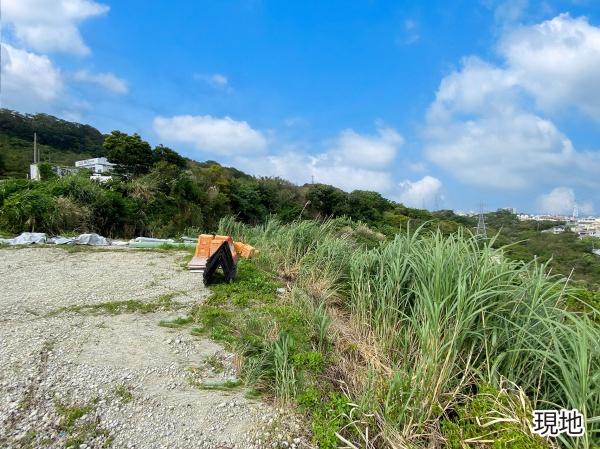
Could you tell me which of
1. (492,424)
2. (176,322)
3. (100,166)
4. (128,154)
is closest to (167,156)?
(128,154)

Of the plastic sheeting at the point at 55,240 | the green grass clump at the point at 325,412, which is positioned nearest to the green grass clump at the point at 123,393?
the green grass clump at the point at 325,412

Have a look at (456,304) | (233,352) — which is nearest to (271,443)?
(233,352)

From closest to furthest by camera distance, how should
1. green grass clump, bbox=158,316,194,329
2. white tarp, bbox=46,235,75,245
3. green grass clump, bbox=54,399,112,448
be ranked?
green grass clump, bbox=54,399,112,448, green grass clump, bbox=158,316,194,329, white tarp, bbox=46,235,75,245

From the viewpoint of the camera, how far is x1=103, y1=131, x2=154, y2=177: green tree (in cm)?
1380

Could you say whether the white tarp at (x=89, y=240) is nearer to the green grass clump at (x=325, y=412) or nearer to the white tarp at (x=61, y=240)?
the white tarp at (x=61, y=240)

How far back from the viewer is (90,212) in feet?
30.0

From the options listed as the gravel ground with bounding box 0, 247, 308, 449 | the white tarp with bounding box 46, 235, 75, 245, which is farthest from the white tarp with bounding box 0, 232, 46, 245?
the gravel ground with bounding box 0, 247, 308, 449

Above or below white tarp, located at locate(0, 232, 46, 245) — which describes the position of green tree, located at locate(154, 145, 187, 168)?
above

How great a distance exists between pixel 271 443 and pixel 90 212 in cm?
863

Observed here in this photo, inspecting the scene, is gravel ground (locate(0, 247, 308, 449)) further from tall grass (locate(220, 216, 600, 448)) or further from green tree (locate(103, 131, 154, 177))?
green tree (locate(103, 131, 154, 177))

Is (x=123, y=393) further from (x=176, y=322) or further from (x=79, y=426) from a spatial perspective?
(x=176, y=322)

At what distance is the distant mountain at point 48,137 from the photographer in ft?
106

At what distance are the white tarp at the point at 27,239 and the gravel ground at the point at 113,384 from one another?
3328 millimetres

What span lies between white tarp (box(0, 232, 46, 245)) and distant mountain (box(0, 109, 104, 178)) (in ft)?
84.1
